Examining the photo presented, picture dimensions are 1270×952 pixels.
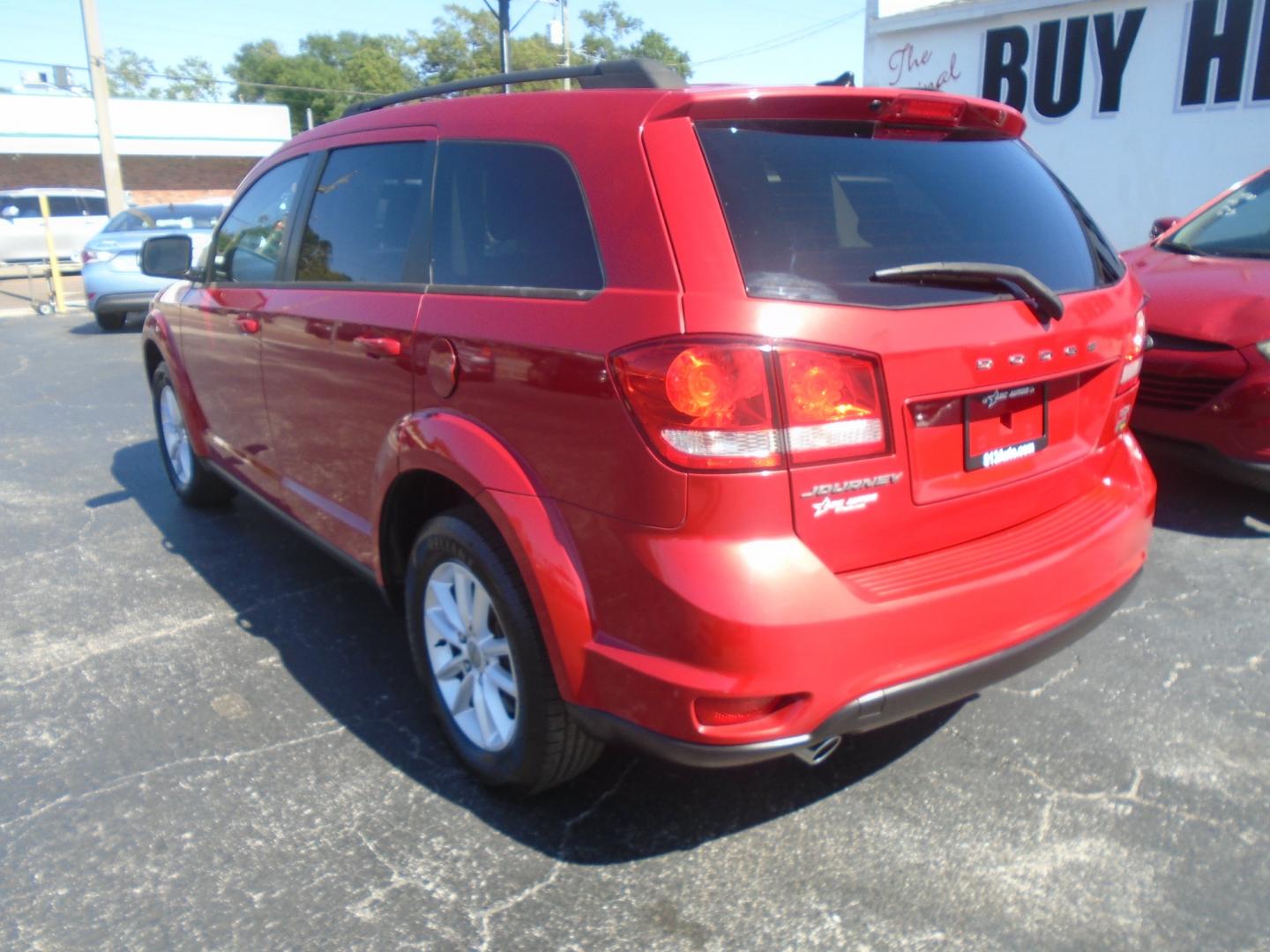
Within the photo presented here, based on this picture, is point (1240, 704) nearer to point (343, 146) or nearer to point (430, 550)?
point (430, 550)

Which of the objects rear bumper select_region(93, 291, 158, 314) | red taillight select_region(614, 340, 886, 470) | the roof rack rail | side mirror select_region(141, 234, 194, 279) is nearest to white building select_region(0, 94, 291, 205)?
rear bumper select_region(93, 291, 158, 314)

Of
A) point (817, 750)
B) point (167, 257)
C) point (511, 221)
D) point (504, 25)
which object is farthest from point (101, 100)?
point (817, 750)

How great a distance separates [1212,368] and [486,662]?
3.50 metres

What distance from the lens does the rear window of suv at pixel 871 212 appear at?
2.25 metres

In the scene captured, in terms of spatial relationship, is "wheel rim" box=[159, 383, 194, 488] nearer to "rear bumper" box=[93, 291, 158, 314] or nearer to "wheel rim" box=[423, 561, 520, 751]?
"wheel rim" box=[423, 561, 520, 751]

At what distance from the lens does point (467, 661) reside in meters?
2.87

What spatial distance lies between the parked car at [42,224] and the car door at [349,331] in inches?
879

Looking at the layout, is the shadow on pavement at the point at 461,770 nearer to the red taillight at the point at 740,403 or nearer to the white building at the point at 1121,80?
the red taillight at the point at 740,403

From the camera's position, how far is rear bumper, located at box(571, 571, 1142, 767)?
2209 millimetres

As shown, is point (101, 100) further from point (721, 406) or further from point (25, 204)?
point (721, 406)

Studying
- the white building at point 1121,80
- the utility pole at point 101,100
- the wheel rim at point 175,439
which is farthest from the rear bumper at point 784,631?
the utility pole at point 101,100

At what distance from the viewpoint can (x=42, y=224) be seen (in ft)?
76.0

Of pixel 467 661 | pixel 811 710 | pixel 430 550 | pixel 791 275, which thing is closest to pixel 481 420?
pixel 430 550

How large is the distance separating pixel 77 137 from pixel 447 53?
25639mm
